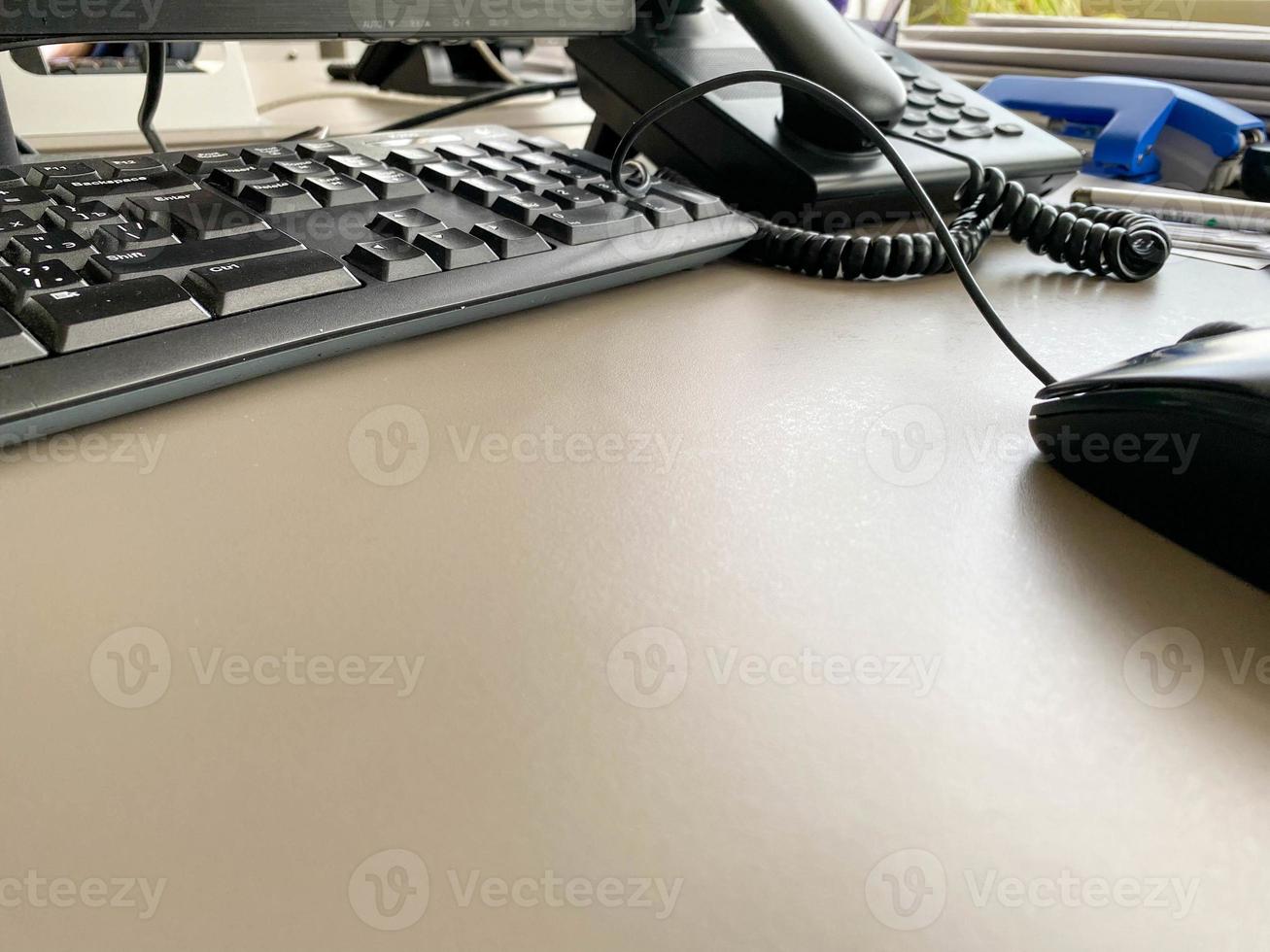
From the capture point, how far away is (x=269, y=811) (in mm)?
182

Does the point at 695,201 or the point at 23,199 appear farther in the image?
the point at 695,201

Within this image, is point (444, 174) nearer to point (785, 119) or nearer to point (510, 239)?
point (510, 239)

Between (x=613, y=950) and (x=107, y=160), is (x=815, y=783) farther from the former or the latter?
(x=107, y=160)

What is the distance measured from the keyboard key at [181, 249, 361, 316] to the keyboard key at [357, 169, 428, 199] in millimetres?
93

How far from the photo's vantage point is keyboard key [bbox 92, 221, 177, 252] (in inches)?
13.6

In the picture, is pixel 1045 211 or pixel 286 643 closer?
pixel 286 643

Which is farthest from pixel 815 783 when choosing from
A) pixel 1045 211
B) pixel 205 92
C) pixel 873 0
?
pixel 873 0

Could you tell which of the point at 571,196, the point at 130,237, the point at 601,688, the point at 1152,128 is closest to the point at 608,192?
the point at 571,196

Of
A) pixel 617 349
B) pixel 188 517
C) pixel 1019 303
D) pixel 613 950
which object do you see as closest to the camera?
pixel 613 950

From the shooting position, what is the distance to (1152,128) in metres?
0.83

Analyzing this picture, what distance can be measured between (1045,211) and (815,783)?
50cm

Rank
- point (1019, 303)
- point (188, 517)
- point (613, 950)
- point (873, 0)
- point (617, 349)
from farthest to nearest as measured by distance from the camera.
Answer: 1. point (873, 0)
2. point (1019, 303)
3. point (617, 349)
4. point (188, 517)
5. point (613, 950)

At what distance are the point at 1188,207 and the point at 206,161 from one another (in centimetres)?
64

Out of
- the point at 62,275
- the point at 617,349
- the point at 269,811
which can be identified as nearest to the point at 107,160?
the point at 62,275
